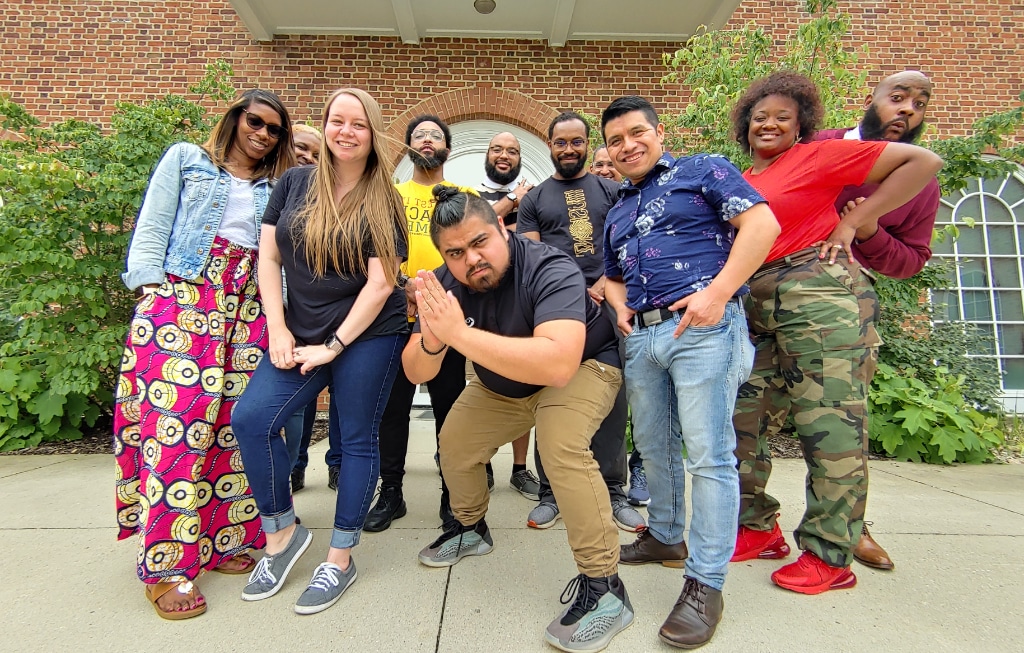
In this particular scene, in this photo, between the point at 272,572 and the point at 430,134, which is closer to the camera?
the point at 272,572

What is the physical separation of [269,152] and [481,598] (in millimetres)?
2026

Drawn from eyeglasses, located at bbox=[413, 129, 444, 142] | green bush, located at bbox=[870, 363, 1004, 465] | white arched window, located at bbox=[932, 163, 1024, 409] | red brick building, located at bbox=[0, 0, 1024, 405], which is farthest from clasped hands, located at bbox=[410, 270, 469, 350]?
white arched window, located at bbox=[932, 163, 1024, 409]

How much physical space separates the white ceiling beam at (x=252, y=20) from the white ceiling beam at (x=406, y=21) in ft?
4.82

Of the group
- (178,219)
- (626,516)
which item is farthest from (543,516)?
(178,219)

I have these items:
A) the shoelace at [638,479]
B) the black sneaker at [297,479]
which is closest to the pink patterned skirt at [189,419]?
the black sneaker at [297,479]

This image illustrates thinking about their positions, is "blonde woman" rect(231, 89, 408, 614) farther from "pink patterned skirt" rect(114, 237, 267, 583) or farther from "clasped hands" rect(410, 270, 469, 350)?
"clasped hands" rect(410, 270, 469, 350)

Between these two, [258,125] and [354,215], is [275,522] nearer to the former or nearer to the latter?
[354,215]

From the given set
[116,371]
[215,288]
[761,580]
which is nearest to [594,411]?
[761,580]

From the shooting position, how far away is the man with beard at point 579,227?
2.62 metres

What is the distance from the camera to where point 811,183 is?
6.54ft

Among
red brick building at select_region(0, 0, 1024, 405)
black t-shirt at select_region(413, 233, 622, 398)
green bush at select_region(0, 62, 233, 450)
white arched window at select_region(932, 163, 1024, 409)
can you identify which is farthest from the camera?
white arched window at select_region(932, 163, 1024, 409)

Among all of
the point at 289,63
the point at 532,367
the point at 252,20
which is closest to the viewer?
the point at 532,367

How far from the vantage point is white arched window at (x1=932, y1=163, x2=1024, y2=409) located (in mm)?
6801

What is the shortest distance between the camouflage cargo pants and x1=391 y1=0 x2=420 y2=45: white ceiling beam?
5180mm
